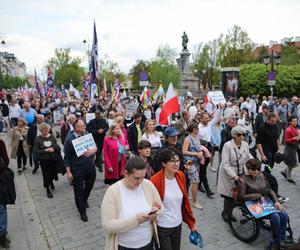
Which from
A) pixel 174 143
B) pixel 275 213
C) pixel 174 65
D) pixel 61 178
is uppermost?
pixel 174 65

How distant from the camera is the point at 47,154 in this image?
6.84 metres

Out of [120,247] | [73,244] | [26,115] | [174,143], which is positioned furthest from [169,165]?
[26,115]

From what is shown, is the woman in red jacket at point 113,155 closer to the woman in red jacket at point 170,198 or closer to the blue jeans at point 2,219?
the blue jeans at point 2,219

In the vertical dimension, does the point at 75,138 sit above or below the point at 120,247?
above

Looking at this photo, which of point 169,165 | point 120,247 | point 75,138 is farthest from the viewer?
point 75,138

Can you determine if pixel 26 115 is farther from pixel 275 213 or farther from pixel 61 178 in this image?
pixel 275 213

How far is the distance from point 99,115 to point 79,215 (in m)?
3.63

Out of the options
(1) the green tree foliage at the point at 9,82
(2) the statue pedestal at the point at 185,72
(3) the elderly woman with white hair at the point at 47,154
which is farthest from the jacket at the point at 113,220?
(1) the green tree foliage at the point at 9,82

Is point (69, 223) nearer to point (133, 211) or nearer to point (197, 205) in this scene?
point (197, 205)

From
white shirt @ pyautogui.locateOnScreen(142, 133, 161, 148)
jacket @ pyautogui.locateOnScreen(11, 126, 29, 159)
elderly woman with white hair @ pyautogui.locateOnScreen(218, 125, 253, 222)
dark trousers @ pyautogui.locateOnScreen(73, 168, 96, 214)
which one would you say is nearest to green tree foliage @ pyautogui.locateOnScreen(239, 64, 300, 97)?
jacket @ pyautogui.locateOnScreen(11, 126, 29, 159)

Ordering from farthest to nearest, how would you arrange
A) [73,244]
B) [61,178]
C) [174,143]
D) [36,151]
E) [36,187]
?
1. [61,178]
2. [36,187]
3. [36,151]
4. [174,143]
5. [73,244]

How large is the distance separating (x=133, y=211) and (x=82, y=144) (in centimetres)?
300

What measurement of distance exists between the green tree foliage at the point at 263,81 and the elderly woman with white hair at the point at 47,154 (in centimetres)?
2834

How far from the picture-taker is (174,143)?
5.12m
